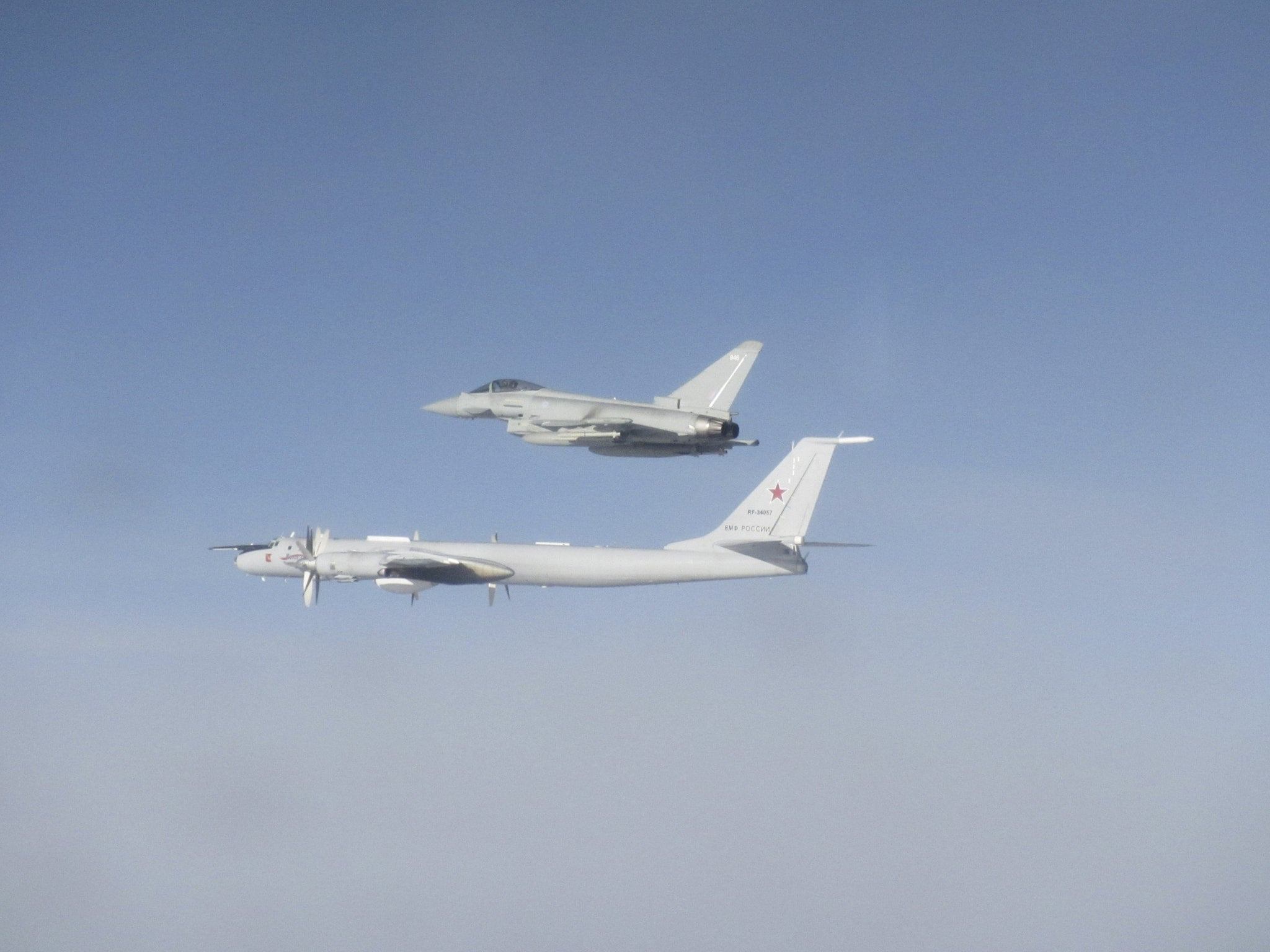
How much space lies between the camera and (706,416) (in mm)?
43031

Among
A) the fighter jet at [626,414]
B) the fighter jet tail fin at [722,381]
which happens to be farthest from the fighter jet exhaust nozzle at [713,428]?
the fighter jet tail fin at [722,381]

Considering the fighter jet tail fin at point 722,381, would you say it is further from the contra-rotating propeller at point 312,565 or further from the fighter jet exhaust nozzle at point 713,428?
the contra-rotating propeller at point 312,565

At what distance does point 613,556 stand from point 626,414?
26.7ft

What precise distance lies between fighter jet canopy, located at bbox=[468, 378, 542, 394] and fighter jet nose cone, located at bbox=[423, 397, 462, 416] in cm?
85

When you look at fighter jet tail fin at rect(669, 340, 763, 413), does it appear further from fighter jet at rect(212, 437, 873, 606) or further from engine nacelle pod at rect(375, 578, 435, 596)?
engine nacelle pod at rect(375, 578, 435, 596)

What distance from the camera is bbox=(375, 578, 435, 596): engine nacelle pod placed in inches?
1903

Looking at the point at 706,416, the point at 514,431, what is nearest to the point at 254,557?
the point at 514,431

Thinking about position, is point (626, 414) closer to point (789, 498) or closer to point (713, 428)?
point (713, 428)

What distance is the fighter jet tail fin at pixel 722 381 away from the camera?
46688mm

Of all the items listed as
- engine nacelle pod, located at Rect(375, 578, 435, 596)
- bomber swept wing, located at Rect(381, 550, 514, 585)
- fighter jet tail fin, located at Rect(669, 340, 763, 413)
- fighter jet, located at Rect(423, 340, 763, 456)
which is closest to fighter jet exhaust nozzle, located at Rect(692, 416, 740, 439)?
fighter jet, located at Rect(423, 340, 763, 456)

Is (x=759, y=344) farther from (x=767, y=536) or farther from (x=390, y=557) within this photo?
(x=390, y=557)

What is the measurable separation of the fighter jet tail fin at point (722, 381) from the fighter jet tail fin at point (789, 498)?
367cm

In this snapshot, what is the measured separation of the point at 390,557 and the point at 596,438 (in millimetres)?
11565

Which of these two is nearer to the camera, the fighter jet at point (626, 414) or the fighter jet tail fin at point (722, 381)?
the fighter jet at point (626, 414)
